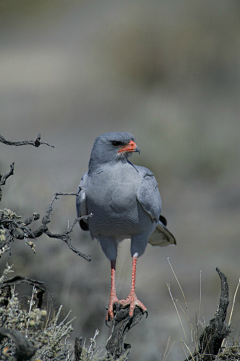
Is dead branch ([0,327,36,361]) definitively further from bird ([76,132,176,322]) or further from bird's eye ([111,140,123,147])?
bird's eye ([111,140,123,147])

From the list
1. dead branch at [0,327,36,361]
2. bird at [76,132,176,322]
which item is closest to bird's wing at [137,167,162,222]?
bird at [76,132,176,322]

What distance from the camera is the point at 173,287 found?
20.1 ft

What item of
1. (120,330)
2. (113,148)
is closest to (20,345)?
(120,330)

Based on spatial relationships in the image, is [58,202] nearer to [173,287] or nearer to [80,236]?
[80,236]

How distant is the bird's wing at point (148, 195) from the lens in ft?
9.13

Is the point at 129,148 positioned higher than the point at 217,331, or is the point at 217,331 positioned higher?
the point at 129,148

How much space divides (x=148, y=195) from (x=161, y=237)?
0.89 meters

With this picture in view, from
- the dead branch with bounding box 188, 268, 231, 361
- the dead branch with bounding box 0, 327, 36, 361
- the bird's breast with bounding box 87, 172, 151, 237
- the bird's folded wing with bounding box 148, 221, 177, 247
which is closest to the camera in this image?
the dead branch with bounding box 0, 327, 36, 361

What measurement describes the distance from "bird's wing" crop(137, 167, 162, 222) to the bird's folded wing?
1.38ft

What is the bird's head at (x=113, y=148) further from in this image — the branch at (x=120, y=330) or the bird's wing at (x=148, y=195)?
the branch at (x=120, y=330)

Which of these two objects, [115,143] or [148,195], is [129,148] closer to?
[115,143]

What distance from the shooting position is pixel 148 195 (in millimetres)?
2811

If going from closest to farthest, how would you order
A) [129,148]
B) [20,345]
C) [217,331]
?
1. [20,345]
2. [217,331]
3. [129,148]

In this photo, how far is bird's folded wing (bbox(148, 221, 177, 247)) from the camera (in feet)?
11.2
